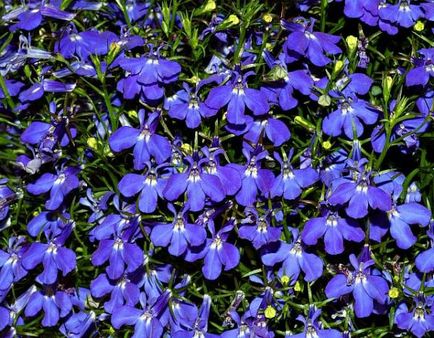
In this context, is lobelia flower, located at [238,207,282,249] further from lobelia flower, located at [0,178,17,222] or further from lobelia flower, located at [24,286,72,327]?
lobelia flower, located at [0,178,17,222]

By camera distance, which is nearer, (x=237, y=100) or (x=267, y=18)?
(x=237, y=100)

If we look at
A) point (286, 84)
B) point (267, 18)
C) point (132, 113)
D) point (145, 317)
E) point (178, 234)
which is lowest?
point (145, 317)

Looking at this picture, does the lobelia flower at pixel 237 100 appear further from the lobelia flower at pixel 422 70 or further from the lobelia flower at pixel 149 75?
the lobelia flower at pixel 422 70

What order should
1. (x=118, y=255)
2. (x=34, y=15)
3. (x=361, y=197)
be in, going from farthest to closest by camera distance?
(x=34, y=15), (x=118, y=255), (x=361, y=197)

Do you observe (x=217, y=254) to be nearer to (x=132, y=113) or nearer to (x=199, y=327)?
(x=199, y=327)

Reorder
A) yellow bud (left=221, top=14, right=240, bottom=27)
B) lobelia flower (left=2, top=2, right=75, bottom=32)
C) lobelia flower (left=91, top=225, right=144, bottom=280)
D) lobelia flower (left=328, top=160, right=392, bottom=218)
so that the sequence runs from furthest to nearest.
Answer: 1. lobelia flower (left=2, top=2, right=75, bottom=32)
2. yellow bud (left=221, top=14, right=240, bottom=27)
3. lobelia flower (left=91, top=225, right=144, bottom=280)
4. lobelia flower (left=328, top=160, right=392, bottom=218)

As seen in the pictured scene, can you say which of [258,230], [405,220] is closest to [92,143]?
[258,230]

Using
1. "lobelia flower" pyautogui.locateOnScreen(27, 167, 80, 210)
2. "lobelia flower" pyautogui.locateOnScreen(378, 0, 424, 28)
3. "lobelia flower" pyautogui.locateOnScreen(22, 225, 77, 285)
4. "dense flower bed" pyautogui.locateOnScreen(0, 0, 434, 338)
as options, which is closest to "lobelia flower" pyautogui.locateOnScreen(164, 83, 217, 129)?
"dense flower bed" pyautogui.locateOnScreen(0, 0, 434, 338)
